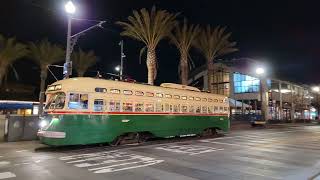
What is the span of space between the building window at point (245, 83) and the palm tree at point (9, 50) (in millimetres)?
34698

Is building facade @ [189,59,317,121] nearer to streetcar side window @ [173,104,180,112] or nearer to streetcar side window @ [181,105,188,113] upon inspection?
streetcar side window @ [181,105,188,113]

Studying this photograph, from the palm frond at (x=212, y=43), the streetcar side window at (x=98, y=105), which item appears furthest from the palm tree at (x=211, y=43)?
the streetcar side window at (x=98, y=105)

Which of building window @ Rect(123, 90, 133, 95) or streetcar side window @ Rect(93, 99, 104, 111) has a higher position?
building window @ Rect(123, 90, 133, 95)

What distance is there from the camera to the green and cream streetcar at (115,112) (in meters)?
15.4

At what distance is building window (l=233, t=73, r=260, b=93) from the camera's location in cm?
5662

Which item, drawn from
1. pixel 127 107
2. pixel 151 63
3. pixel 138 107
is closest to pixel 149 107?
pixel 138 107

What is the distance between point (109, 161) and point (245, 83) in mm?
48571

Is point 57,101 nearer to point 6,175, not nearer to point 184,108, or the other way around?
point 6,175

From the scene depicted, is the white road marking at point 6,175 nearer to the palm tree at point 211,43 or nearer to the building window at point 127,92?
the building window at point 127,92

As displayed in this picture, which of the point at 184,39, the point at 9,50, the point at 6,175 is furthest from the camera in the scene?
the point at 9,50

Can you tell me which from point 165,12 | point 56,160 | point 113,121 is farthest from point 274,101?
point 56,160

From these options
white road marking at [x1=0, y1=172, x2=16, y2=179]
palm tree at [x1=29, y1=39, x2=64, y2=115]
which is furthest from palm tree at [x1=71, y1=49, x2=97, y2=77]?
white road marking at [x1=0, y1=172, x2=16, y2=179]

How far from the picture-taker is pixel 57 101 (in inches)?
624

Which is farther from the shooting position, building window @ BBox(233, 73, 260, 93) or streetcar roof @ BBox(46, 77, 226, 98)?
building window @ BBox(233, 73, 260, 93)
